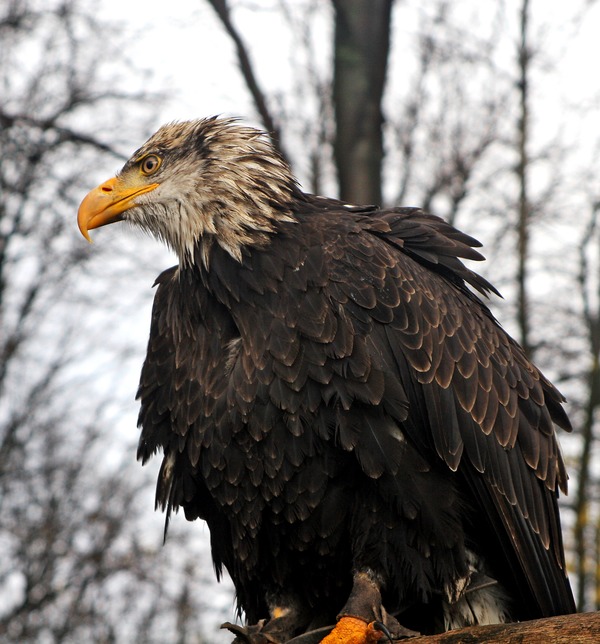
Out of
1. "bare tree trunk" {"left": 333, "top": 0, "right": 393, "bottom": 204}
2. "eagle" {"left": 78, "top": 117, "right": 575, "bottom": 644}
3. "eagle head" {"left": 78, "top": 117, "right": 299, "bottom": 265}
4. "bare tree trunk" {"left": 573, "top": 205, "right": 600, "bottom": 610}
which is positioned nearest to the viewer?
"eagle" {"left": 78, "top": 117, "right": 575, "bottom": 644}

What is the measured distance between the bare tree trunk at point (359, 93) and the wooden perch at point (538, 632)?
485 centimetres

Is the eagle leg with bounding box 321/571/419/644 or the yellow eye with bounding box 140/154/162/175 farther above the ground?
the yellow eye with bounding box 140/154/162/175

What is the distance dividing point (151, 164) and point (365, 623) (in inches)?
98.2

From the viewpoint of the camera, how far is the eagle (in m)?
3.91

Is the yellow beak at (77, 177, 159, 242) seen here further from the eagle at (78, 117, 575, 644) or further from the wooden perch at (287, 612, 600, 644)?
the wooden perch at (287, 612, 600, 644)

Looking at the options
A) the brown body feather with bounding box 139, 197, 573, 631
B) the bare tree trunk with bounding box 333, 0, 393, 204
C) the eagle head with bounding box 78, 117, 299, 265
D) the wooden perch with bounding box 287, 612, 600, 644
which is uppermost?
the bare tree trunk with bounding box 333, 0, 393, 204

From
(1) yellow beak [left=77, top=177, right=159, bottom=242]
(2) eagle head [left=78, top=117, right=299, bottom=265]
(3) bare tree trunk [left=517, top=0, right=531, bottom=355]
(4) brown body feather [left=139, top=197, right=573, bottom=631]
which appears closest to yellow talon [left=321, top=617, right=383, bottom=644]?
(4) brown body feather [left=139, top=197, right=573, bottom=631]

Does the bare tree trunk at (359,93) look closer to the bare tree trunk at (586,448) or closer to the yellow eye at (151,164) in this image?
the yellow eye at (151,164)

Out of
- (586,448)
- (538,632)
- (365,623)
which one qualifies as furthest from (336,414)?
(586,448)

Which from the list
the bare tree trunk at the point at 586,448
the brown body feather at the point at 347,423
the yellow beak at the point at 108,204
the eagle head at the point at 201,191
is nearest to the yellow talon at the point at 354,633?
the brown body feather at the point at 347,423

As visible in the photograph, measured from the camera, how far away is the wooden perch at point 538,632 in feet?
9.95

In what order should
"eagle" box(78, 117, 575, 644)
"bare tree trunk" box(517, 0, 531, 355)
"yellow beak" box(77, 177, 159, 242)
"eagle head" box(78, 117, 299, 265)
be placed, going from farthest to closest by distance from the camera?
"bare tree trunk" box(517, 0, 531, 355) < "yellow beak" box(77, 177, 159, 242) < "eagle head" box(78, 117, 299, 265) < "eagle" box(78, 117, 575, 644)

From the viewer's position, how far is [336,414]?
386 cm

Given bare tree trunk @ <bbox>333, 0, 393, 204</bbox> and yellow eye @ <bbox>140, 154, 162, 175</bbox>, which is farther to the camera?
bare tree trunk @ <bbox>333, 0, 393, 204</bbox>
